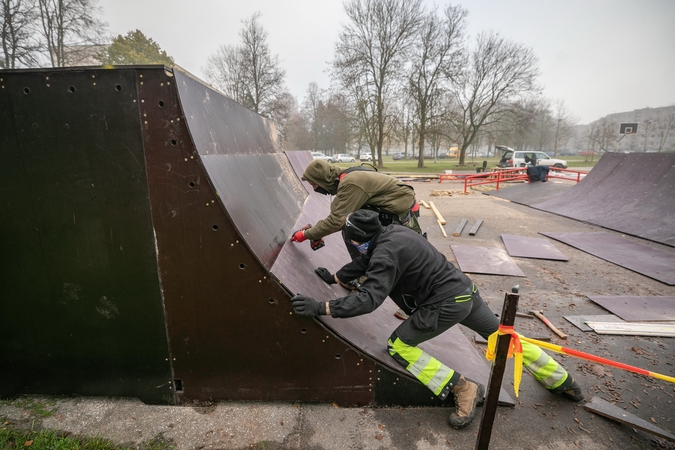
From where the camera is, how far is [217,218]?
2170mm

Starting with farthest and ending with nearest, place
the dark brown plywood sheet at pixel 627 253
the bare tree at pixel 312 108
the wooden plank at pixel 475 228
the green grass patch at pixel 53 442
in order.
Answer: the bare tree at pixel 312 108, the wooden plank at pixel 475 228, the dark brown plywood sheet at pixel 627 253, the green grass patch at pixel 53 442

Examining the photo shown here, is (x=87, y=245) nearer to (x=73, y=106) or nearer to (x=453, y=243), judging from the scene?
(x=73, y=106)

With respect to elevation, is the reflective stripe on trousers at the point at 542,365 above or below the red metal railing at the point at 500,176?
below

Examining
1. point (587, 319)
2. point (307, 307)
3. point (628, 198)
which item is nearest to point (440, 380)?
point (307, 307)

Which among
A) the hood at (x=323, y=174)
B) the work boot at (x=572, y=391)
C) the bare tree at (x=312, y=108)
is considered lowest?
the work boot at (x=572, y=391)

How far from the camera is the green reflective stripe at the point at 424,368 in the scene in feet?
7.72

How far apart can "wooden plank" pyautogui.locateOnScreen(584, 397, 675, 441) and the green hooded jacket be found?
219cm

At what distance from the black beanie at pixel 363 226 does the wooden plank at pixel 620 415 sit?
2058mm

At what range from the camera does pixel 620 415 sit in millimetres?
2406

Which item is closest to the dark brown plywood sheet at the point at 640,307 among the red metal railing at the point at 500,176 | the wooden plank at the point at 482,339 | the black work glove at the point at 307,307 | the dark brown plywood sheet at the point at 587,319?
the dark brown plywood sheet at the point at 587,319

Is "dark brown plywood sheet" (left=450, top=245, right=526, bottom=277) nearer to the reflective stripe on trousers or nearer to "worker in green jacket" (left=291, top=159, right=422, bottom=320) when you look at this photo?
"worker in green jacket" (left=291, top=159, right=422, bottom=320)

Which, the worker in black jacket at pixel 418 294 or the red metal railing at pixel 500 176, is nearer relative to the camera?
the worker in black jacket at pixel 418 294

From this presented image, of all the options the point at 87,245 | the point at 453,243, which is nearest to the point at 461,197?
the point at 453,243

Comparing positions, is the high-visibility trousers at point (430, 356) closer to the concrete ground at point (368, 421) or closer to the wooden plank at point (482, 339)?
the concrete ground at point (368, 421)
